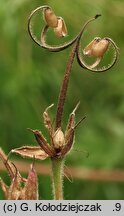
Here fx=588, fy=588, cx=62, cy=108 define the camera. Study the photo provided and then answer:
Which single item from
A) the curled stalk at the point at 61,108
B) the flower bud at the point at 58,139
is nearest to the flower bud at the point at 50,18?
the curled stalk at the point at 61,108

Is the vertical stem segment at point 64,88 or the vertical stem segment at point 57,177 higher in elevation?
the vertical stem segment at point 64,88

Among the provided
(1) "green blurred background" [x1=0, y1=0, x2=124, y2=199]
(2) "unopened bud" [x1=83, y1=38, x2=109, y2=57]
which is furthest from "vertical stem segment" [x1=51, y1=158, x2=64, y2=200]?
(1) "green blurred background" [x1=0, y1=0, x2=124, y2=199]

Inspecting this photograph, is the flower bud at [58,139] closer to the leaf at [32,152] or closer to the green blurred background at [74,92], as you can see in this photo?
the leaf at [32,152]

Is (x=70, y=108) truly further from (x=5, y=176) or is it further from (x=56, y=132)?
(x=56, y=132)

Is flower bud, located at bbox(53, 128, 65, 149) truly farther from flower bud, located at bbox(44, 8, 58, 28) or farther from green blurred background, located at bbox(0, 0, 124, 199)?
green blurred background, located at bbox(0, 0, 124, 199)

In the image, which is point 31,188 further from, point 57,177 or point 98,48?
point 98,48
